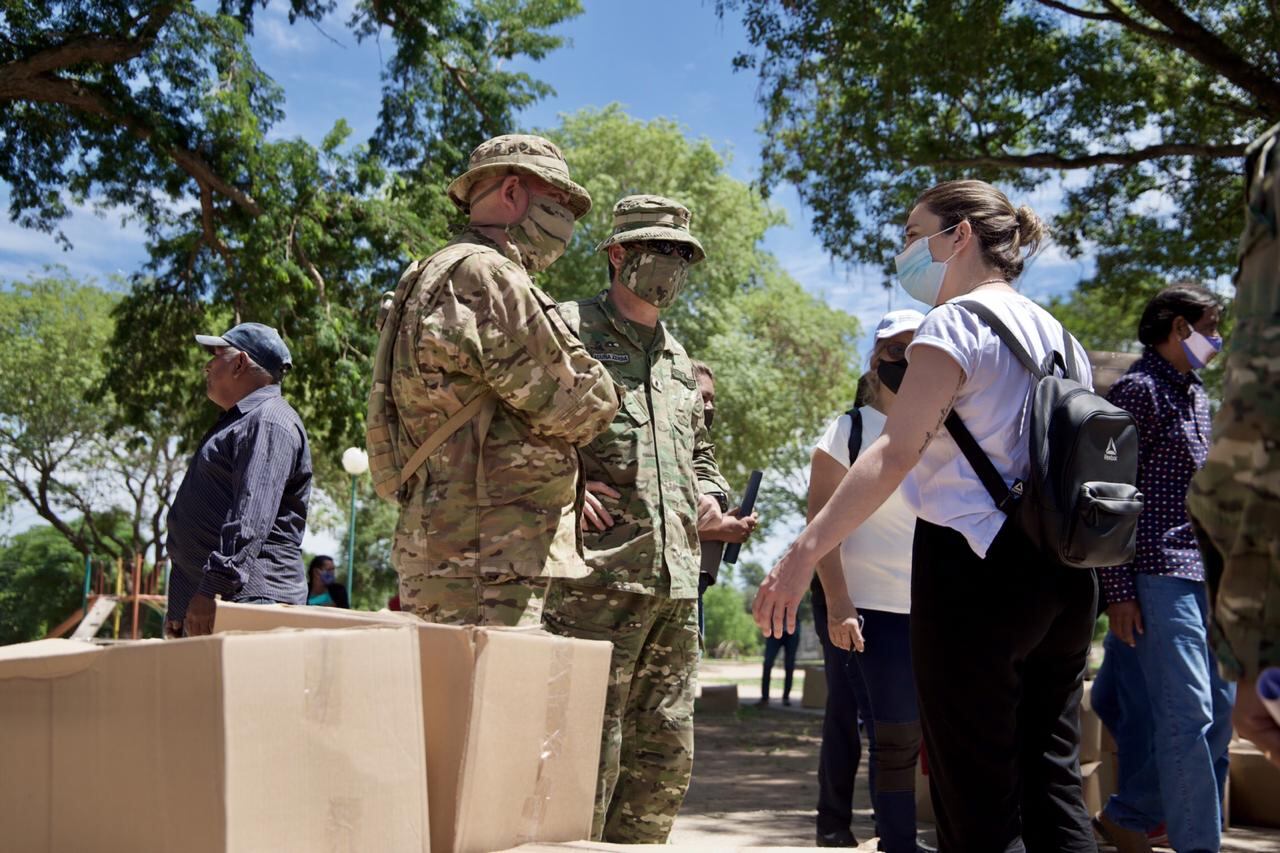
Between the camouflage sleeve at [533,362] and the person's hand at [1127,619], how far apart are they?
222 centimetres

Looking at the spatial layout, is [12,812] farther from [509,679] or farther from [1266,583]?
[1266,583]

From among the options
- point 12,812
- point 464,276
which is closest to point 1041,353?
point 464,276

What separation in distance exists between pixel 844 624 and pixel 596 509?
0.94 m

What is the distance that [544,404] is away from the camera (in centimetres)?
310

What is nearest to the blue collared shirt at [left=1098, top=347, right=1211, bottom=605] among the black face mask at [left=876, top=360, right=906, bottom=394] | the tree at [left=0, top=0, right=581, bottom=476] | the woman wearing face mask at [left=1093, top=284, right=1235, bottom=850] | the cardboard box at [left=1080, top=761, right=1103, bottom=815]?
the woman wearing face mask at [left=1093, top=284, right=1235, bottom=850]

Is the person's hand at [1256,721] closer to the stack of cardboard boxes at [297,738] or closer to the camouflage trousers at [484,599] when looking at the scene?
the stack of cardboard boxes at [297,738]

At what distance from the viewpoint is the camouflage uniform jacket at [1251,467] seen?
4.90 feet

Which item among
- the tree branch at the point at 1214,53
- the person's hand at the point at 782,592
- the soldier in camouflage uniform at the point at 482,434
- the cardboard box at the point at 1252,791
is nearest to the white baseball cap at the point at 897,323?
the soldier in camouflage uniform at the point at 482,434

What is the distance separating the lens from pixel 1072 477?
2490mm

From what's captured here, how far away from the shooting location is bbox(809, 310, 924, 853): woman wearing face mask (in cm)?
416

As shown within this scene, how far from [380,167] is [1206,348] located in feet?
35.8

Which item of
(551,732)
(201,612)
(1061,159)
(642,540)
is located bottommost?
(551,732)

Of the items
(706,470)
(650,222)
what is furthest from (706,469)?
(650,222)

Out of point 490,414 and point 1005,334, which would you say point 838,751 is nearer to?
point 490,414
